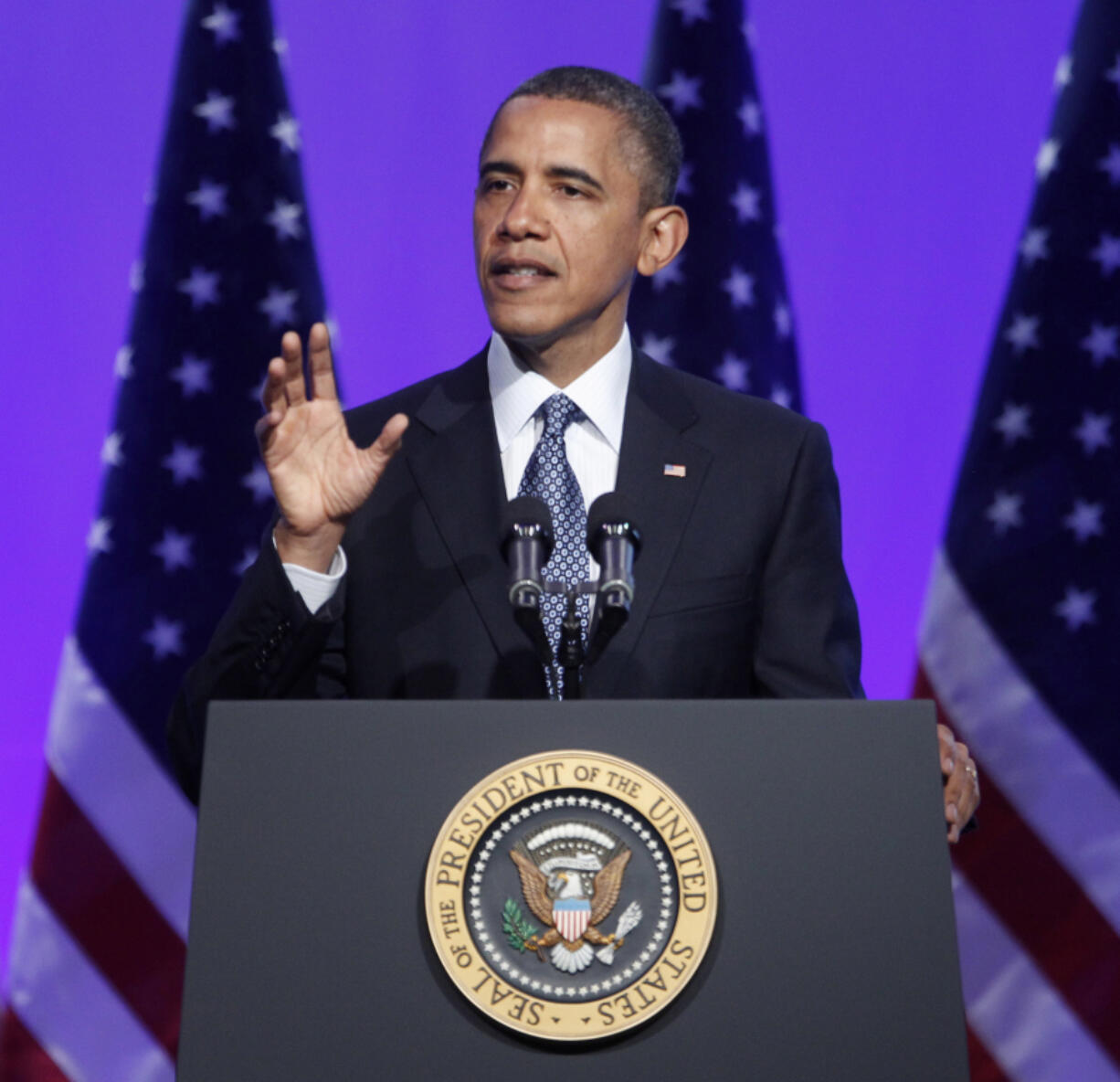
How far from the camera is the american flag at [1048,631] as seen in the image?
315 centimetres

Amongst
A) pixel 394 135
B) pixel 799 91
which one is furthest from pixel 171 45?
pixel 799 91

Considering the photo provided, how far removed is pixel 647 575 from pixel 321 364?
50cm

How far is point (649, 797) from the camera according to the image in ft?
3.89

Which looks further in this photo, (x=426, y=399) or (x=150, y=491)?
(x=150, y=491)

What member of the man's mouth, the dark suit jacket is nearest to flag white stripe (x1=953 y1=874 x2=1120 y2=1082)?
the dark suit jacket

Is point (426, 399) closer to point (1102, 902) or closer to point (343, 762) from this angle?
point (343, 762)

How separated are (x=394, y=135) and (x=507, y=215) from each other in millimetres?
1509

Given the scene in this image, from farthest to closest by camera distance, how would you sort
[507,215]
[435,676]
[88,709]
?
[88,709], [507,215], [435,676]

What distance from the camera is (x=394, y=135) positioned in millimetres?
3365

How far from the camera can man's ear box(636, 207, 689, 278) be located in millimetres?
2184

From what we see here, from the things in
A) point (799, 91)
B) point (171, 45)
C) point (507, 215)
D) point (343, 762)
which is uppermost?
point (171, 45)

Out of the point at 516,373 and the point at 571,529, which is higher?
the point at 516,373

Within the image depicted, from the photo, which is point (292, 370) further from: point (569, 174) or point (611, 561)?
point (569, 174)

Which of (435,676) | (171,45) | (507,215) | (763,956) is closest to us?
(763,956)
